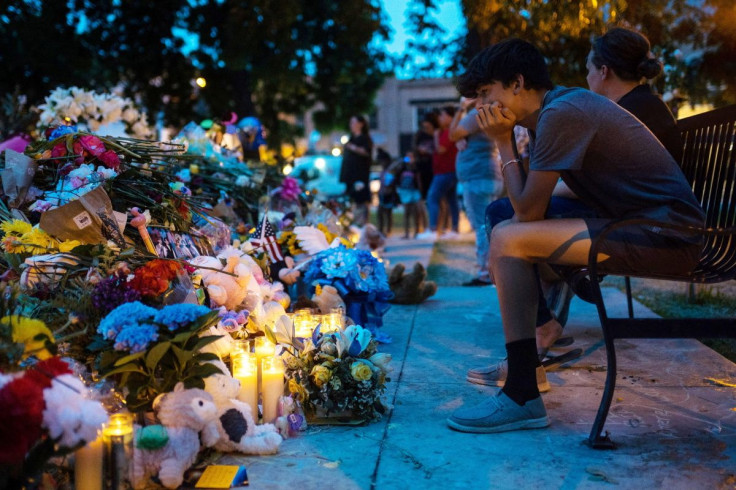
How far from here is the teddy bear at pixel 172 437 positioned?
7.98 feet

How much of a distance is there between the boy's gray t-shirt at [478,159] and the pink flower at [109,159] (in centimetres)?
355

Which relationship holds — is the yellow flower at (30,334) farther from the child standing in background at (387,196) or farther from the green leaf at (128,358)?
the child standing in background at (387,196)

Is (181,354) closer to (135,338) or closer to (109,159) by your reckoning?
(135,338)

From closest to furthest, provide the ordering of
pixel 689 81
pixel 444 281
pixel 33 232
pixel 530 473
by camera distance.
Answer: pixel 530 473 → pixel 33 232 → pixel 444 281 → pixel 689 81

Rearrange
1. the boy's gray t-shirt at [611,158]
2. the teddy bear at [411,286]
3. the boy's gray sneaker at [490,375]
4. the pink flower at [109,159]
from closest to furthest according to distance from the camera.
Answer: the boy's gray t-shirt at [611,158] → the boy's gray sneaker at [490,375] → the pink flower at [109,159] → the teddy bear at [411,286]

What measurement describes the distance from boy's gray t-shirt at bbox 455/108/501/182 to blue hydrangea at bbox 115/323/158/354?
477 centimetres

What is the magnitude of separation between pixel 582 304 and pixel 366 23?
11877 millimetres

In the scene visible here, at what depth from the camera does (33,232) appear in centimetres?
359

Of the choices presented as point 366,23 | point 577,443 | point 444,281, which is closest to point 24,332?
point 577,443

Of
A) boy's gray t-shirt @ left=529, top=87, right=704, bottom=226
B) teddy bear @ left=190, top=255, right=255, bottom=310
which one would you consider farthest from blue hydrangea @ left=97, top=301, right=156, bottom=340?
boy's gray t-shirt @ left=529, top=87, right=704, bottom=226

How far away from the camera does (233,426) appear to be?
8.94 feet

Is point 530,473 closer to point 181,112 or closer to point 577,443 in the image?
point 577,443

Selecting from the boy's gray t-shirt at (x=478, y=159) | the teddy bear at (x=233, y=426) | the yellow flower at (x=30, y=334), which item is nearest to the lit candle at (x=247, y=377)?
the teddy bear at (x=233, y=426)

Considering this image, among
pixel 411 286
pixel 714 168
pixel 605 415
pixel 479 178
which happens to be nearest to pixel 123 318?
pixel 605 415
